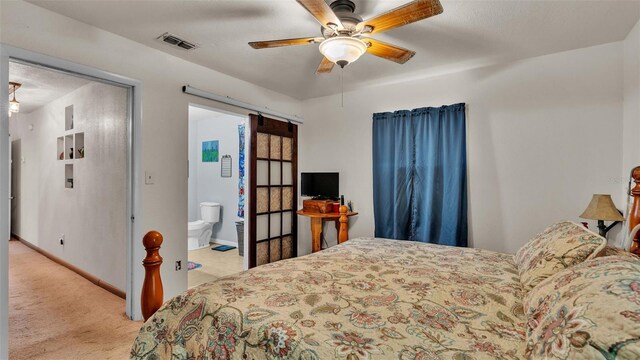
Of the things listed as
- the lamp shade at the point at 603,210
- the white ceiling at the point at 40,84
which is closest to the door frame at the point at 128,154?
the white ceiling at the point at 40,84

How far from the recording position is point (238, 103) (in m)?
3.40

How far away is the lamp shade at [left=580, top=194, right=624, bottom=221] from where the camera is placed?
7.14ft

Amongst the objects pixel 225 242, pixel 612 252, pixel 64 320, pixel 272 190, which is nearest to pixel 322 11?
pixel 612 252

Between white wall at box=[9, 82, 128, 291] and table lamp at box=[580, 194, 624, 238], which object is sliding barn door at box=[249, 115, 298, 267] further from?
table lamp at box=[580, 194, 624, 238]

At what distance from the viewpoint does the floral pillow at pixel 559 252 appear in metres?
1.28

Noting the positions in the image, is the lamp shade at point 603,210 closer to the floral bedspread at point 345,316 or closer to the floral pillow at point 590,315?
the floral bedspread at point 345,316

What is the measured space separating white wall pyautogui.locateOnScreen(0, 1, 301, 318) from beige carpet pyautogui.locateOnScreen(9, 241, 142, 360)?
30 centimetres

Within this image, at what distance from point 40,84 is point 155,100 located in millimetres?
2076

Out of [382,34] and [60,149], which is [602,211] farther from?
[60,149]

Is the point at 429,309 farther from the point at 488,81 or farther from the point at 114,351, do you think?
the point at 488,81

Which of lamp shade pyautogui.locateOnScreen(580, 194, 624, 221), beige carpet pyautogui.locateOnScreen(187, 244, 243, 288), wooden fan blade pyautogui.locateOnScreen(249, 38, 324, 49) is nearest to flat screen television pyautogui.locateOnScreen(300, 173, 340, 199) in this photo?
beige carpet pyautogui.locateOnScreen(187, 244, 243, 288)

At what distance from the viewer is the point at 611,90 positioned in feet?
8.36

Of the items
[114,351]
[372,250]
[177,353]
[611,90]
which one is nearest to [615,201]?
[611,90]

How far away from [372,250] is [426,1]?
5.02ft
